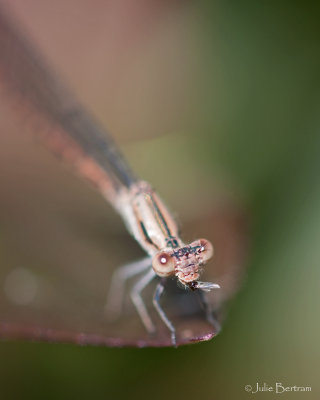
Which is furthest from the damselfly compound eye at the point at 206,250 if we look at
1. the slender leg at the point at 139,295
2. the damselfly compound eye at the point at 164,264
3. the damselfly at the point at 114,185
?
the slender leg at the point at 139,295

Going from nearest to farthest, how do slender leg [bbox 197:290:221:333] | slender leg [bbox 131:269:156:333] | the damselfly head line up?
slender leg [bbox 197:290:221:333]
slender leg [bbox 131:269:156:333]
the damselfly head

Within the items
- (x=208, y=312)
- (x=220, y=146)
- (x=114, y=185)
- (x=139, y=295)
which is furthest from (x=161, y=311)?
(x=114, y=185)

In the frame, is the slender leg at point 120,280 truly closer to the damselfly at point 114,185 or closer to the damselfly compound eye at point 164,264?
the damselfly at point 114,185

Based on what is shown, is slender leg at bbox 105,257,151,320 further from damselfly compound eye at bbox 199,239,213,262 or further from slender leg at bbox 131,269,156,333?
damselfly compound eye at bbox 199,239,213,262

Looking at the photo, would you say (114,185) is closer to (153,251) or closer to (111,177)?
(111,177)

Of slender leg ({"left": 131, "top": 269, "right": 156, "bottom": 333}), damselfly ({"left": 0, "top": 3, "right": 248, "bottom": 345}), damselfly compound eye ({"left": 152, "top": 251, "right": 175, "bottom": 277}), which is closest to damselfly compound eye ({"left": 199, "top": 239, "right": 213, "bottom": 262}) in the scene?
damselfly ({"left": 0, "top": 3, "right": 248, "bottom": 345})

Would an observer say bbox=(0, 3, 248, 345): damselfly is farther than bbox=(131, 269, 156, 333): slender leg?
Yes
